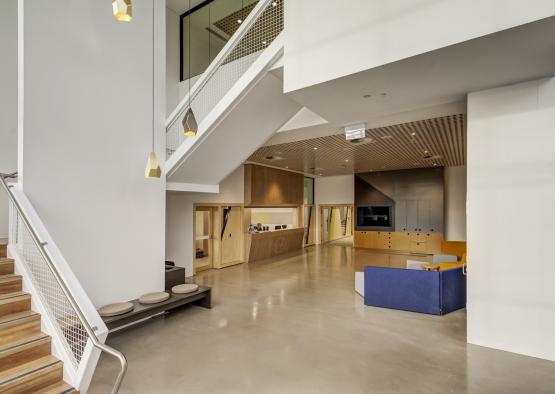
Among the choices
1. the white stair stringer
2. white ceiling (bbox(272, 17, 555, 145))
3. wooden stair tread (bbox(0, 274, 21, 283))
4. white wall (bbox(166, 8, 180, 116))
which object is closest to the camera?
white ceiling (bbox(272, 17, 555, 145))

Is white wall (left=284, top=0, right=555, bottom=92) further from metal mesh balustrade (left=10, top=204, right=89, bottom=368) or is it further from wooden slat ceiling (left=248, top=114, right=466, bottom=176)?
metal mesh balustrade (left=10, top=204, right=89, bottom=368)

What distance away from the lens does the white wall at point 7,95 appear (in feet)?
15.4

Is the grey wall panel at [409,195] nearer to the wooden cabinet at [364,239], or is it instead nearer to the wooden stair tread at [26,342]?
the wooden cabinet at [364,239]

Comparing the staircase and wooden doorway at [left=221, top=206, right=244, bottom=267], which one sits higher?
the staircase

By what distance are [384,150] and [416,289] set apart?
4.18 metres

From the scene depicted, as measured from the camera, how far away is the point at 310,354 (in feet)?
12.1

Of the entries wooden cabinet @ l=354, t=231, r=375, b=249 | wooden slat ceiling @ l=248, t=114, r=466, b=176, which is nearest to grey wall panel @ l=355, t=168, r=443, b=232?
wooden slat ceiling @ l=248, t=114, r=466, b=176

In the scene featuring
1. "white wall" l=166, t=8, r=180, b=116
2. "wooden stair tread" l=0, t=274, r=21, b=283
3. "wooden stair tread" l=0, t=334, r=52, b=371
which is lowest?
"wooden stair tread" l=0, t=334, r=52, b=371

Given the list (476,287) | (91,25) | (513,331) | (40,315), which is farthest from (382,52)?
(40,315)

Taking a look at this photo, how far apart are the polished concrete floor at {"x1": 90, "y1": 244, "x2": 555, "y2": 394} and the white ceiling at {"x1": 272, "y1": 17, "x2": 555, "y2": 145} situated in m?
3.38

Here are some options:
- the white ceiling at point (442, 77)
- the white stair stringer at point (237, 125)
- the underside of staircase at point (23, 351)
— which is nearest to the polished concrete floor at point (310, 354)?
the underside of staircase at point (23, 351)

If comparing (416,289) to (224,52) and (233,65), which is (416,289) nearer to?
(233,65)

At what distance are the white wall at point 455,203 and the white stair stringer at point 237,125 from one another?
29.4 feet

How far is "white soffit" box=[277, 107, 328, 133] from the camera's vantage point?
5.65m
